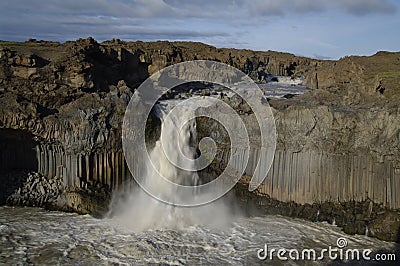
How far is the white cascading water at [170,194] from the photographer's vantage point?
15391mm

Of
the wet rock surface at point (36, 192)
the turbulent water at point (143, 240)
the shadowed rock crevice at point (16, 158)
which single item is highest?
Result: the shadowed rock crevice at point (16, 158)

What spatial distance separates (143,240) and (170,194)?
12.0 feet

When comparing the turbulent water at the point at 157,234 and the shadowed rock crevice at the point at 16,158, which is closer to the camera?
the turbulent water at the point at 157,234

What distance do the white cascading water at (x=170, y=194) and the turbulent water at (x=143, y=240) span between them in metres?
0.56

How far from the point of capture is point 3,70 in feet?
87.2

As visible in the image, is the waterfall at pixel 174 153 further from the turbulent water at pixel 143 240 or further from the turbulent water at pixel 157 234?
the turbulent water at pixel 143 240

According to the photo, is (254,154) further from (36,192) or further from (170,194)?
(36,192)

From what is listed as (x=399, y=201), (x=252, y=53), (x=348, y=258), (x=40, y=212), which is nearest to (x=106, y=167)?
(x=40, y=212)

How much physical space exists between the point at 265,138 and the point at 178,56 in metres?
29.7

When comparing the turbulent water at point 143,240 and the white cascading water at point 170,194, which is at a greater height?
the white cascading water at point 170,194

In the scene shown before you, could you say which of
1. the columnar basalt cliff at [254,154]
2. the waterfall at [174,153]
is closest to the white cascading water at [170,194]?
the waterfall at [174,153]

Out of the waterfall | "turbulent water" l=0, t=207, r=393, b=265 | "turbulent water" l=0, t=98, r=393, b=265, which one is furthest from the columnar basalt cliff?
"turbulent water" l=0, t=207, r=393, b=265

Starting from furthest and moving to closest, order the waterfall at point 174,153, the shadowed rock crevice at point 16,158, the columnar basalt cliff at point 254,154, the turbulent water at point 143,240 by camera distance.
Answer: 1. the waterfall at point 174,153
2. the shadowed rock crevice at point 16,158
3. the columnar basalt cliff at point 254,154
4. the turbulent water at point 143,240

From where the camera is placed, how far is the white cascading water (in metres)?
15.4
